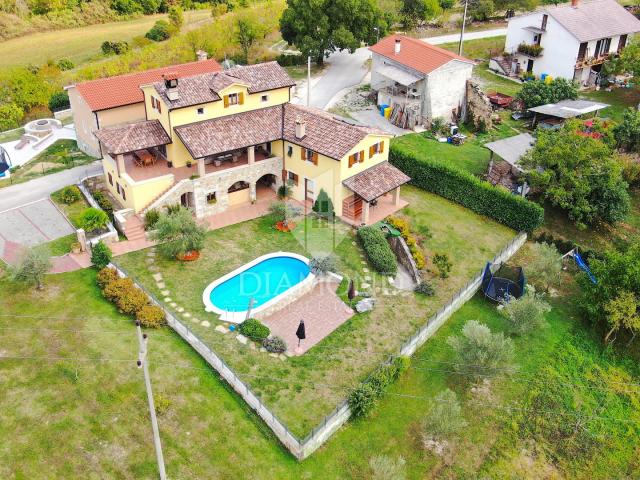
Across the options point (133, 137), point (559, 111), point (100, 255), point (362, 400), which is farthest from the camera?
point (559, 111)

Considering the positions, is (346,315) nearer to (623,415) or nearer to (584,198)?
(623,415)

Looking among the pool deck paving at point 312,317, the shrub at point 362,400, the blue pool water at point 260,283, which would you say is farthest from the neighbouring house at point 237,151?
the shrub at point 362,400

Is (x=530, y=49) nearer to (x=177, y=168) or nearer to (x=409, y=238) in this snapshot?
(x=409, y=238)

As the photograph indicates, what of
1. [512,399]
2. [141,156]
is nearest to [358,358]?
[512,399]

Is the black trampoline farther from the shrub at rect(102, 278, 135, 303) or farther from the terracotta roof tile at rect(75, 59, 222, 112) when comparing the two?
the terracotta roof tile at rect(75, 59, 222, 112)

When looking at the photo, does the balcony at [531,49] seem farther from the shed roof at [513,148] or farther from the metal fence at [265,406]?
the metal fence at [265,406]

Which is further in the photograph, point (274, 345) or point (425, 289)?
point (425, 289)

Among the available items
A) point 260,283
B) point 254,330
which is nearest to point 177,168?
point 260,283
